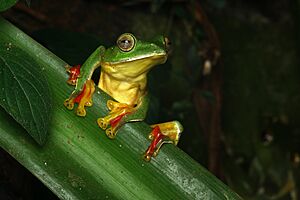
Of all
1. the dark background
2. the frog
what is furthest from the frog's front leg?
the dark background

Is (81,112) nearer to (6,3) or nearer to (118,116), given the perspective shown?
(118,116)

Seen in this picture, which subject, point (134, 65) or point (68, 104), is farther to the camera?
point (134, 65)

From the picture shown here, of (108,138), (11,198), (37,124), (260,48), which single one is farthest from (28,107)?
(260,48)

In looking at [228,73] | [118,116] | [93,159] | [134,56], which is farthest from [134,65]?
[228,73]

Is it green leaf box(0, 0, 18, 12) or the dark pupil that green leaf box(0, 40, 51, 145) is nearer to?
green leaf box(0, 0, 18, 12)

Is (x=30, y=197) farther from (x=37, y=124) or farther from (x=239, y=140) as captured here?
(x=239, y=140)
